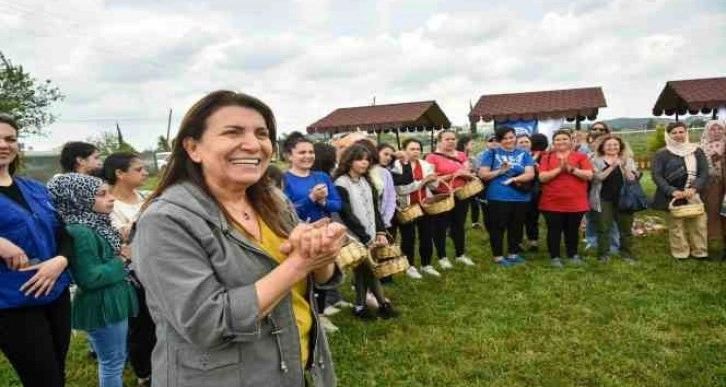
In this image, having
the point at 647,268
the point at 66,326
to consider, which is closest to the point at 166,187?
the point at 66,326

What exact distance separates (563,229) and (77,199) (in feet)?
20.1

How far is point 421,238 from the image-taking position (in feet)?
22.3

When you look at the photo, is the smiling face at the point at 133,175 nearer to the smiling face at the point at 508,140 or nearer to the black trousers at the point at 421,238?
the black trousers at the point at 421,238

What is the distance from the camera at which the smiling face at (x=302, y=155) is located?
191 inches

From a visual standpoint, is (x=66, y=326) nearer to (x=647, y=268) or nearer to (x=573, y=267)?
(x=573, y=267)

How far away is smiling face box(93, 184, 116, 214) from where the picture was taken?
3115mm

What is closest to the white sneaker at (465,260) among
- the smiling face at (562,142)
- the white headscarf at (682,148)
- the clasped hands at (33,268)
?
the smiling face at (562,142)

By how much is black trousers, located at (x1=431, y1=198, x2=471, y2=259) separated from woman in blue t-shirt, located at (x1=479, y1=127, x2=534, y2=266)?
16.4 inches

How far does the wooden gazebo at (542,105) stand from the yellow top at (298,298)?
553 inches

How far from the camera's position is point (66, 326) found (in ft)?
8.78

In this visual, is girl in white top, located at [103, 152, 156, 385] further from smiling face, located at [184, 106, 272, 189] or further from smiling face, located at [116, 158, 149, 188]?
smiling face, located at [184, 106, 272, 189]

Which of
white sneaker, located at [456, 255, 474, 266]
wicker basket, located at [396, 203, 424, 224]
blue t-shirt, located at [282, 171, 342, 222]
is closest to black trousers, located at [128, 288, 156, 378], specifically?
blue t-shirt, located at [282, 171, 342, 222]

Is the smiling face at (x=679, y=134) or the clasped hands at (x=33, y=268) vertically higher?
the smiling face at (x=679, y=134)

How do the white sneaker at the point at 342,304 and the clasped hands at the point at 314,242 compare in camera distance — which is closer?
the clasped hands at the point at 314,242
